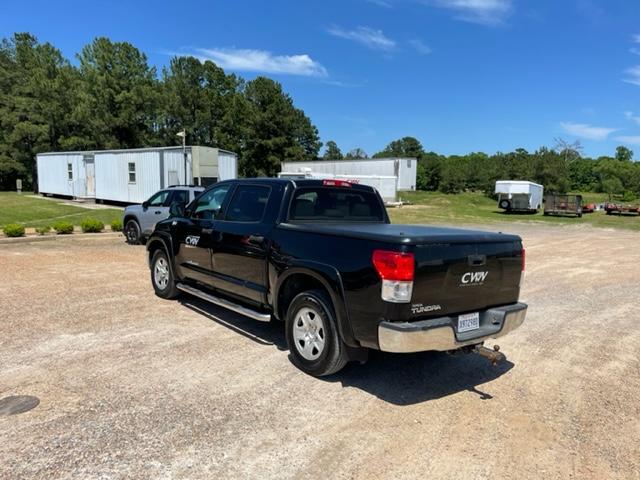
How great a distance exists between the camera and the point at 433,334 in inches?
147

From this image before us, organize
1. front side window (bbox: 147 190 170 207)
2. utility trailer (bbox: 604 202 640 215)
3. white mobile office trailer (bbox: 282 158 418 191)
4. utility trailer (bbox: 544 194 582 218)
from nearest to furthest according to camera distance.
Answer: front side window (bbox: 147 190 170 207) → utility trailer (bbox: 544 194 582 218) → utility trailer (bbox: 604 202 640 215) → white mobile office trailer (bbox: 282 158 418 191)

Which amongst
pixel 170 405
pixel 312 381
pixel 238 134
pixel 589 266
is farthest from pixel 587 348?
pixel 238 134

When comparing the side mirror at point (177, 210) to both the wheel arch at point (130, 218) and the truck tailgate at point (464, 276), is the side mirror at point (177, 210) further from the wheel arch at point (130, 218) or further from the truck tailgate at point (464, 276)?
the wheel arch at point (130, 218)

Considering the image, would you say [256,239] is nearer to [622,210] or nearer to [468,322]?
[468,322]

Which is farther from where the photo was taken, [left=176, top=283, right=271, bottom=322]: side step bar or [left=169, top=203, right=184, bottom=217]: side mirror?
[left=169, top=203, right=184, bottom=217]: side mirror

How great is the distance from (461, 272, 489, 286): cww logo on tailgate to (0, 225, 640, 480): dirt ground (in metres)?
1.02

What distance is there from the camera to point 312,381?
14.5 feet

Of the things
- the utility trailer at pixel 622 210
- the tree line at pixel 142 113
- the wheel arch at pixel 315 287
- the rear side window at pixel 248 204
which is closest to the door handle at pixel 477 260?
the wheel arch at pixel 315 287

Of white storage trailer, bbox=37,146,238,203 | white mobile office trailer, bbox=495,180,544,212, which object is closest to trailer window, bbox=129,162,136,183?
white storage trailer, bbox=37,146,238,203

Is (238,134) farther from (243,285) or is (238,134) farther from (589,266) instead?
(243,285)

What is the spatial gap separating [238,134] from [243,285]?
171 feet

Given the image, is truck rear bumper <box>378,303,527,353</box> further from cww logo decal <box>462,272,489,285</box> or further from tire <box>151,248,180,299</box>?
tire <box>151,248,180,299</box>

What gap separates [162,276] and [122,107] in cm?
4511

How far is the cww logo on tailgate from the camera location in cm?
401
